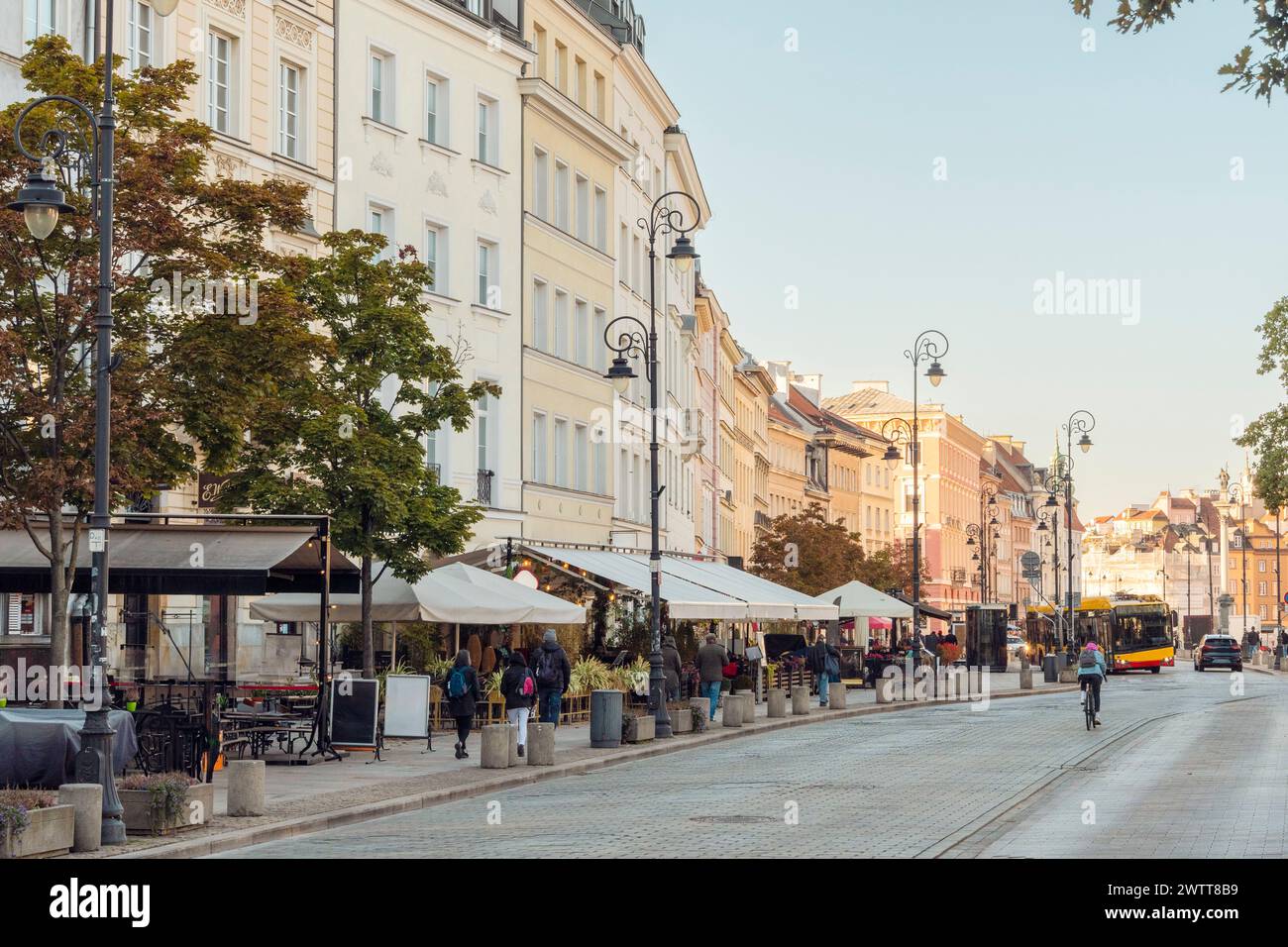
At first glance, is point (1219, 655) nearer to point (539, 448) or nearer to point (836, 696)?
point (836, 696)

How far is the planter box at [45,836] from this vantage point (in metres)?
14.8

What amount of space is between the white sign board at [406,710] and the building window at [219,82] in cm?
1197

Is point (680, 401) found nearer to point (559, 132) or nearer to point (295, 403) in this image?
point (559, 132)

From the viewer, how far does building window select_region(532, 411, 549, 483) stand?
46.0 metres

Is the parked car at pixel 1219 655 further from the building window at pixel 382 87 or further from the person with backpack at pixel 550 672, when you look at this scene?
the person with backpack at pixel 550 672

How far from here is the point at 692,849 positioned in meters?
15.6

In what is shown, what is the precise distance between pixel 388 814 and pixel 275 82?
20.6 metres

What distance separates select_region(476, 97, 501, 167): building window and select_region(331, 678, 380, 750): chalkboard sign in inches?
830

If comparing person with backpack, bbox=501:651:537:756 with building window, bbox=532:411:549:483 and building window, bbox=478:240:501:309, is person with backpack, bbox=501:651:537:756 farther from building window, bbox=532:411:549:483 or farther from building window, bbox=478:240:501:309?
building window, bbox=532:411:549:483

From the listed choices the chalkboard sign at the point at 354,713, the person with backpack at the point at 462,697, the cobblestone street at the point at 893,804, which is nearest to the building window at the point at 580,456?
the cobblestone street at the point at 893,804

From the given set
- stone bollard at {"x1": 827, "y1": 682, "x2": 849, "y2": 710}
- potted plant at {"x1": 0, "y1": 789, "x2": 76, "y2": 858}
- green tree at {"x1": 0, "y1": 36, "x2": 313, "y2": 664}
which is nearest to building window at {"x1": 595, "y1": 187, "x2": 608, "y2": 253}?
stone bollard at {"x1": 827, "y1": 682, "x2": 849, "y2": 710}

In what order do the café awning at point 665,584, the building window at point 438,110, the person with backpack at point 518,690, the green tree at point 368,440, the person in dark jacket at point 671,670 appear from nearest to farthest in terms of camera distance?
the person with backpack at point 518,690
the green tree at point 368,440
the person in dark jacket at point 671,670
the café awning at point 665,584
the building window at point 438,110

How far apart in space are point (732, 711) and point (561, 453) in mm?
14042

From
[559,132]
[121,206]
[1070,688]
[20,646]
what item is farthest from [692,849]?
[1070,688]
